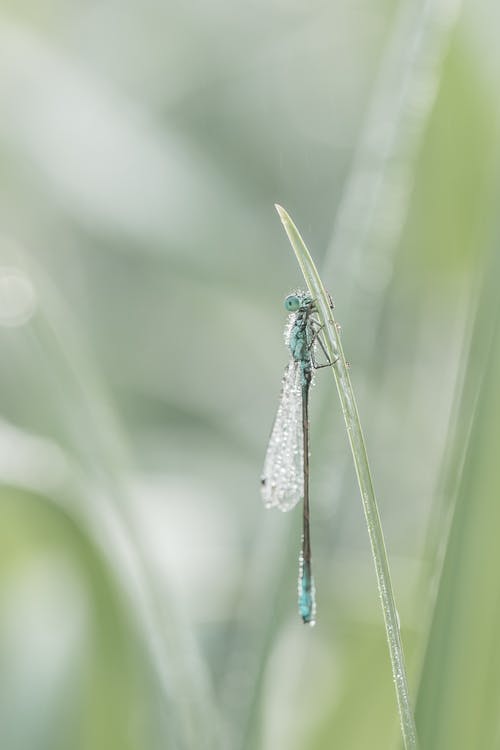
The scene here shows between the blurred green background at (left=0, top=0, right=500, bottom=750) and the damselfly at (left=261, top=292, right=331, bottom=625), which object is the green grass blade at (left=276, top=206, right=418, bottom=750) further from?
the damselfly at (left=261, top=292, right=331, bottom=625)

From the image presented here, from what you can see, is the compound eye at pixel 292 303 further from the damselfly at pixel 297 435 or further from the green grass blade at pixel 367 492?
the green grass blade at pixel 367 492

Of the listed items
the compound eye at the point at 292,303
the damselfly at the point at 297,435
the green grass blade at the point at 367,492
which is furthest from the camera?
the compound eye at the point at 292,303

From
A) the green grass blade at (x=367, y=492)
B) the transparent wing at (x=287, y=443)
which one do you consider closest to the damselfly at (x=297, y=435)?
the transparent wing at (x=287, y=443)

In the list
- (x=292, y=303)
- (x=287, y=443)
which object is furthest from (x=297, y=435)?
(x=292, y=303)

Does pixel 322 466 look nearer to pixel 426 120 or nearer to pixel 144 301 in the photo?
pixel 426 120

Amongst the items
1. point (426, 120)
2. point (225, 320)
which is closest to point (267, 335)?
point (225, 320)

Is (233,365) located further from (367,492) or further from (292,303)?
(367,492)

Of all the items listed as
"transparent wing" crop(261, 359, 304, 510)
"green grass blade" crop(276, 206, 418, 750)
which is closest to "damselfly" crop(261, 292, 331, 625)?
"transparent wing" crop(261, 359, 304, 510)
